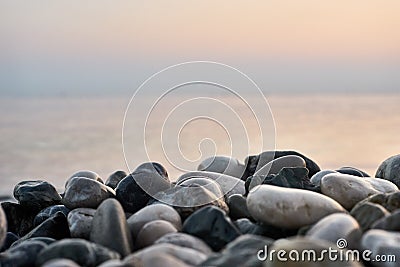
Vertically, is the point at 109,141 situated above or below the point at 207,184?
below

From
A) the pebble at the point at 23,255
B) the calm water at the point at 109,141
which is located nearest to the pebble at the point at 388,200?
the pebble at the point at 23,255

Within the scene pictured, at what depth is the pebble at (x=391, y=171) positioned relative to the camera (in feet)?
14.0

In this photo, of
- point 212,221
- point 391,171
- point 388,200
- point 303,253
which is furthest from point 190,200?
point 391,171

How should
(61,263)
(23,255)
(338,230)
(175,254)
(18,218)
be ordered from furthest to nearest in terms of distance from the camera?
(18,218) → (23,255) → (338,230) → (175,254) → (61,263)

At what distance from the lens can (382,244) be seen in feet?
7.97

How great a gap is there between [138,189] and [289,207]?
1.27 m

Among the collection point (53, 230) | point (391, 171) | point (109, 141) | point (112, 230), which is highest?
point (112, 230)

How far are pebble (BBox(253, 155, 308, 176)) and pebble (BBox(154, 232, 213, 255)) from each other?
4.79 ft

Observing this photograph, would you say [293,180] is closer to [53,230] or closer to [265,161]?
[265,161]

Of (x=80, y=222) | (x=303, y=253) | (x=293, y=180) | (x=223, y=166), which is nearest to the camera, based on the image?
(x=303, y=253)

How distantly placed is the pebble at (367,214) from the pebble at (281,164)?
4.44ft

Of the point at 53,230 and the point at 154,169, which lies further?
the point at 154,169

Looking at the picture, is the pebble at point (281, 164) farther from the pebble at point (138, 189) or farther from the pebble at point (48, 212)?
the pebble at point (48, 212)

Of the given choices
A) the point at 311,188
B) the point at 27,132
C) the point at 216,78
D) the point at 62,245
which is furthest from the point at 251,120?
the point at 27,132
